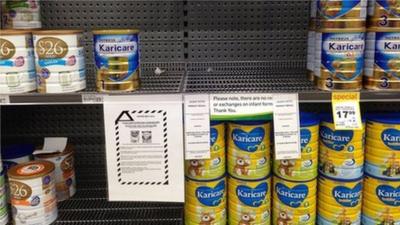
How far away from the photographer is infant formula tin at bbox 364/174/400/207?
150 centimetres

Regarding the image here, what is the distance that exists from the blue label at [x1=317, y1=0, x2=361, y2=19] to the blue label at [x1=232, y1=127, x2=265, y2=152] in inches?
17.5

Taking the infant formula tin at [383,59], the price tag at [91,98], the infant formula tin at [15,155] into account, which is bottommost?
the infant formula tin at [15,155]

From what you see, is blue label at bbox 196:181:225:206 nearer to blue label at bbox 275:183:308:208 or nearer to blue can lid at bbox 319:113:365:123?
blue label at bbox 275:183:308:208

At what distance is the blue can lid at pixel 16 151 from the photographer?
5.69 ft

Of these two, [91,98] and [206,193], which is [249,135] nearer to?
[206,193]

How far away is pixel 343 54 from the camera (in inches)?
52.9

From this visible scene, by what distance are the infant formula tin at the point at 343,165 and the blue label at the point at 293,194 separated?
4.2 inches

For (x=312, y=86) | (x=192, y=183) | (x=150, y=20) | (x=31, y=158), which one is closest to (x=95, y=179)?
(x=31, y=158)

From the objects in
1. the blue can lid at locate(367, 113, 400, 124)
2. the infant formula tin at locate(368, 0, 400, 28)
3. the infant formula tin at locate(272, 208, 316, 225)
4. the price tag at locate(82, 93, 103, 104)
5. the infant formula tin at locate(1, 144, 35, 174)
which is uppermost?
the infant formula tin at locate(368, 0, 400, 28)

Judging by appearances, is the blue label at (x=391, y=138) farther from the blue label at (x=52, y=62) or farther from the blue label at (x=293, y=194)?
the blue label at (x=52, y=62)

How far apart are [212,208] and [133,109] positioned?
0.49m

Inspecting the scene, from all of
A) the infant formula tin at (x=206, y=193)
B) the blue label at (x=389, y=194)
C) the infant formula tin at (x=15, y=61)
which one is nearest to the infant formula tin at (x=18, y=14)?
the infant formula tin at (x=15, y=61)

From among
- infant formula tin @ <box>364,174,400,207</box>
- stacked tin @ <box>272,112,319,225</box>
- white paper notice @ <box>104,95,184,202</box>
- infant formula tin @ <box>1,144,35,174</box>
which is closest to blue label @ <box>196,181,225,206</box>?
white paper notice @ <box>104,95,184,202</box>

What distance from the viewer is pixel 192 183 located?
156cm
